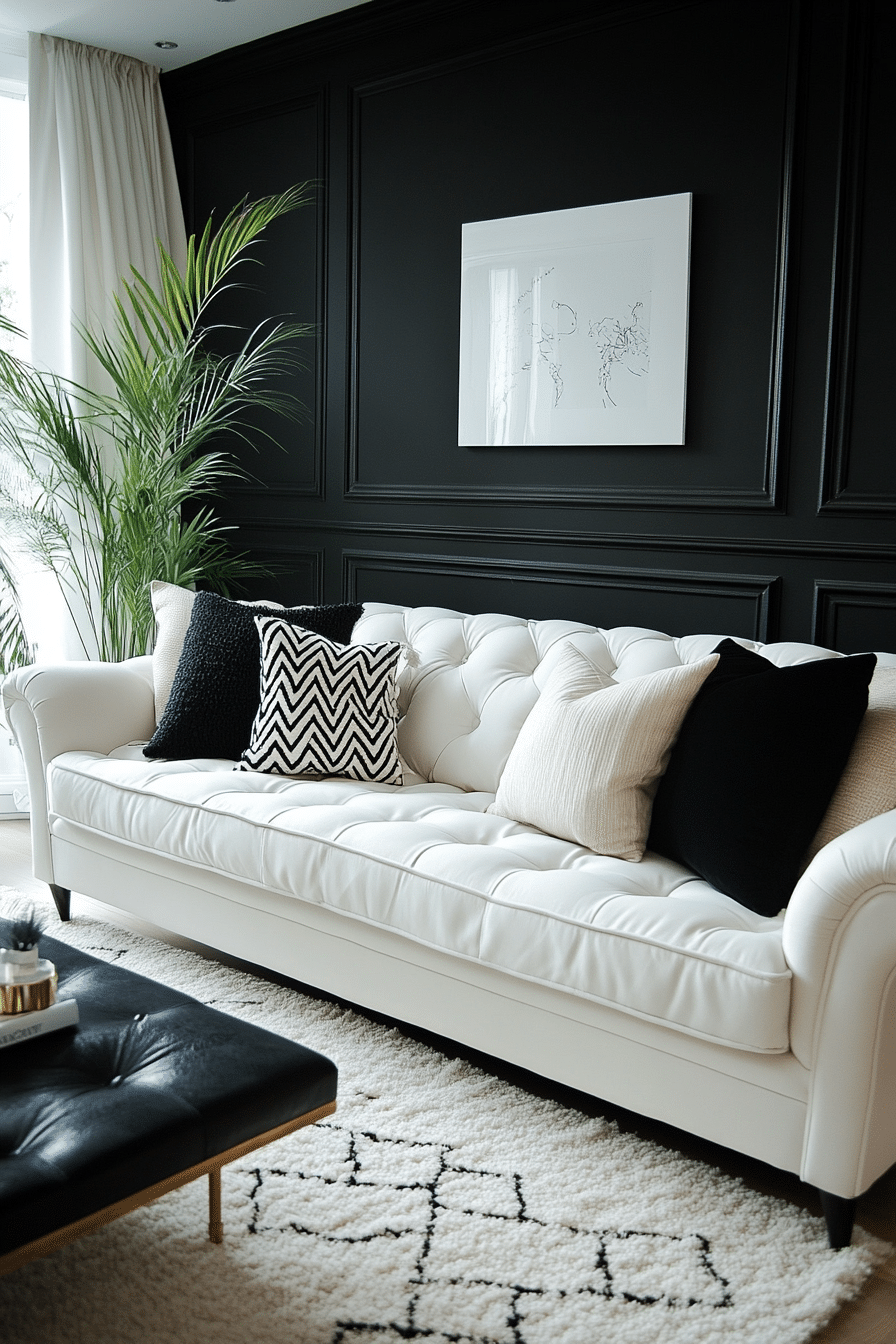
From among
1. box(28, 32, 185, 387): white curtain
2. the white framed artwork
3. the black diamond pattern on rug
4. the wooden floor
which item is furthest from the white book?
box(28, 32, 185, 387): white curtain

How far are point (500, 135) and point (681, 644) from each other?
5.84 feet

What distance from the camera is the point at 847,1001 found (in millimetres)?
1737

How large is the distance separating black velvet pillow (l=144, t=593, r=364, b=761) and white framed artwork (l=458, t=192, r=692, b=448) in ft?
3.17

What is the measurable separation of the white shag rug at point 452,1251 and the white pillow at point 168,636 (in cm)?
139

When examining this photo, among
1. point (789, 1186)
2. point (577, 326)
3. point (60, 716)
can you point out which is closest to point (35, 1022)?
point (789, 1186)

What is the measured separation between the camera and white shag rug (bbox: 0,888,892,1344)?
1.63m

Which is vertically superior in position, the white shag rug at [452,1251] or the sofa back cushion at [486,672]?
the sofa back cushion at [486,672]

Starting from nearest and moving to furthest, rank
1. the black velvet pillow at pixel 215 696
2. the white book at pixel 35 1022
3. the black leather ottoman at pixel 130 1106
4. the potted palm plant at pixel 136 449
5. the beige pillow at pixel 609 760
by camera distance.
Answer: the black leather ottoman at pixel 130 1106 → the white book at pixel 35 1022 → the beige pillow at pixel 609 760 → the black velvet pillow at pixel 215 696 → the potted palm plant at pixel 136 449

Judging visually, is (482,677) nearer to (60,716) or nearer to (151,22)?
(60,716)

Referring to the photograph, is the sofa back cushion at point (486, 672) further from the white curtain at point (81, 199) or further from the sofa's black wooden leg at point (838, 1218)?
the white curtain at point (81, 199)

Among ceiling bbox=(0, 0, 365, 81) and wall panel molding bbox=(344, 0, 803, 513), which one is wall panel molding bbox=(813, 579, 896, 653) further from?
ceiling bbox=(0, 0, 365, 81)

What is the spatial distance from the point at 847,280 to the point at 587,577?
1.05 m

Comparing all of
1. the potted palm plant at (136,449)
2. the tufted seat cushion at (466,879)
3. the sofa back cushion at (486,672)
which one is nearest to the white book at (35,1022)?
the tufted seat cushion at (466,879)

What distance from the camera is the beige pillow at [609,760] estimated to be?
2326 millimetres
